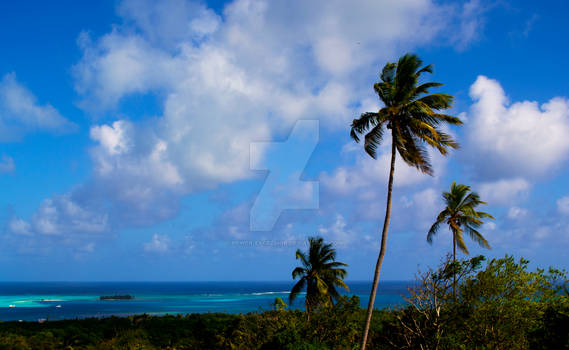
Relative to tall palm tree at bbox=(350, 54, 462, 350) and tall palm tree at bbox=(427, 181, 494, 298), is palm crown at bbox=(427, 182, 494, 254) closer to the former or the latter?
tall palm tree at bbox=(427, 181, 494, 298)

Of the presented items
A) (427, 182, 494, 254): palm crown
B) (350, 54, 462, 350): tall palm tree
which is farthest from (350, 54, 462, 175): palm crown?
(427, 182, 494, 254): palm crown

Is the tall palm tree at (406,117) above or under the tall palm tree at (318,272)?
above

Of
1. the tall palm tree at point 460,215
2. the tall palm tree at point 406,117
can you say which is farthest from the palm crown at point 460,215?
the tall palm tree at point 406,117

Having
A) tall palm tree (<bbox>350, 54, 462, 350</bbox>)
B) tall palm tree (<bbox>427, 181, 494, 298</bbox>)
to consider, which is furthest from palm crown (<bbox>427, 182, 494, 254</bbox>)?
tall palm tree (<bbox>350, 54, 462, 350</bbox>)

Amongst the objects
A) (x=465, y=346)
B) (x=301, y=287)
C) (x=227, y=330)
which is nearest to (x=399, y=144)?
(x=465, y=346)

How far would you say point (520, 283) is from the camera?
47.5ft

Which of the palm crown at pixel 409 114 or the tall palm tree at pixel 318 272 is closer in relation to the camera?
the palm crown at pixel 409 114

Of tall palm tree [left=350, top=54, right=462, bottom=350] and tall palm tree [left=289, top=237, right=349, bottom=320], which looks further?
tall palm tree [left=289, top=237, right=349, bottom=320]

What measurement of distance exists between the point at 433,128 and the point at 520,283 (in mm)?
6185

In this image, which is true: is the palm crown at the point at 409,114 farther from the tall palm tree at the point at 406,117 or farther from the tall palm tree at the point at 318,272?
the tall palm tree at the point at 318,272

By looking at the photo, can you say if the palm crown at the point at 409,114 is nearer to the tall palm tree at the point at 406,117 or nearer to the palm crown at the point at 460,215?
the tall palm tree at the point at 406,117

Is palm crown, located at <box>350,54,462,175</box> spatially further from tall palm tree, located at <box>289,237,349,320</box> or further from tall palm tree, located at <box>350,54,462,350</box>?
tall palm tree, located at <box>289,237,349,320</box>

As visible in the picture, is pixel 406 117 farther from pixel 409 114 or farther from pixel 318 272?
pixel 318 272

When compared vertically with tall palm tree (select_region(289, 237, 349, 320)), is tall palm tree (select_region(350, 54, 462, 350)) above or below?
above
